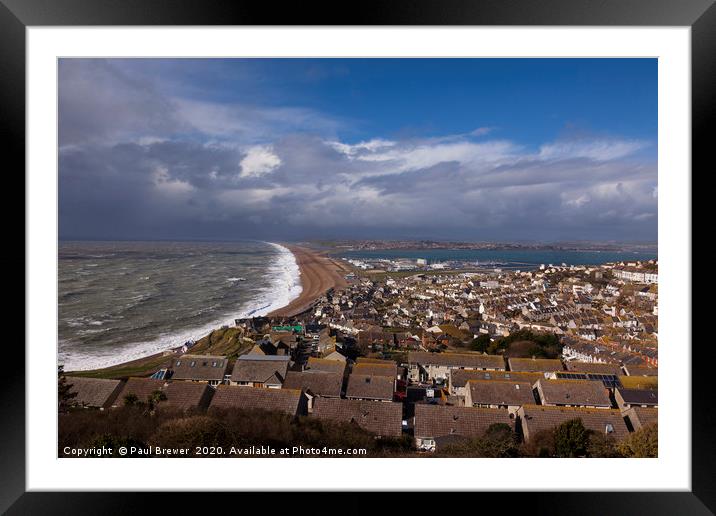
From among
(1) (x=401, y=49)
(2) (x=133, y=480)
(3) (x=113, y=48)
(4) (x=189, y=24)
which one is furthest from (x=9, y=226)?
(1) (x=401, y=49)

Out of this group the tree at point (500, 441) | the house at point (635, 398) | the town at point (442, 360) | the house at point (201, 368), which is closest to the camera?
the house at point (635, 398)

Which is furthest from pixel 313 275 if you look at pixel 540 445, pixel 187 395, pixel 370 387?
pixel 540 445

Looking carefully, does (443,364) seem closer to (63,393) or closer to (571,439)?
(571,439)

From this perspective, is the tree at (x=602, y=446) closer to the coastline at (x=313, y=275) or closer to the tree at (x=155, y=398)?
the coastline at (x=313, y=275)

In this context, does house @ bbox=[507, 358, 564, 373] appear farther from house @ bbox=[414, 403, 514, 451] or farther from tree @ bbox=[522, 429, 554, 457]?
tree @ bbox=[522, 429, 554, 457]

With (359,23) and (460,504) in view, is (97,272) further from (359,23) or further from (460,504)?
(460,504)

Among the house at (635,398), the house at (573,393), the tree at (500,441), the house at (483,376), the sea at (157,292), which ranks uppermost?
the sea at (157,292)

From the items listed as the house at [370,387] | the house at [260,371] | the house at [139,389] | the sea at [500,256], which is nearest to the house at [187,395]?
the house at [139,389]
